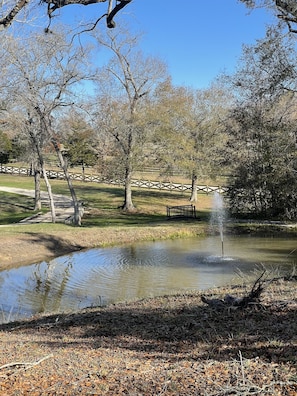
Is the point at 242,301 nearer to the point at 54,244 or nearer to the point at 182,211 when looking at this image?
the point at 54,244

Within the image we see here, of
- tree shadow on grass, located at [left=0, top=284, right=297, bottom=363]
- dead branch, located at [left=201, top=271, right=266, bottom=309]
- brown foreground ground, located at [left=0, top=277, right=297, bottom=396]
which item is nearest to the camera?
brown foreground ground, located at [left=0, top=277, right=297, bottom=396]

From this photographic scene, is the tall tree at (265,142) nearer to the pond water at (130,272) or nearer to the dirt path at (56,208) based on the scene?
the pond water at (130,272)

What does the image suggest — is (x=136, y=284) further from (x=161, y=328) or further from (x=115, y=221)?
(x=115, y=221)

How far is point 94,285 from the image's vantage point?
43.5 feet

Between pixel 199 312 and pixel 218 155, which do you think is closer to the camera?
pixel 199 312

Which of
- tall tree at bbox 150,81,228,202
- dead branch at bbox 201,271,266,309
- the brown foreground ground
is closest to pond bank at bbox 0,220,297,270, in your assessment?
tall tree at bbox 150,81,228,202

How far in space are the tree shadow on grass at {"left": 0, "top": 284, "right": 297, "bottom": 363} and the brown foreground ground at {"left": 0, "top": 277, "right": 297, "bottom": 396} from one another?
0.04 ft

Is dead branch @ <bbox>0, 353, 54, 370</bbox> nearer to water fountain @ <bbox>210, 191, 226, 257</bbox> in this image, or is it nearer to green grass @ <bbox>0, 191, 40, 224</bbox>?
water fountain @ <bbox>210, 191, 226, 257</bbox>

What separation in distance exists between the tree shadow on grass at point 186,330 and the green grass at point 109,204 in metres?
20.3

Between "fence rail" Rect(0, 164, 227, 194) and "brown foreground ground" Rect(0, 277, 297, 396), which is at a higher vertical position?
"fence rail" Rect(0, 164, 227, 194)

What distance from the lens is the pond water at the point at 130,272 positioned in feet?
38.3

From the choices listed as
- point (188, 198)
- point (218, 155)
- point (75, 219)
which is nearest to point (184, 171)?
point (218, 155)

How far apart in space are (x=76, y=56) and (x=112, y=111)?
10630 millimetres

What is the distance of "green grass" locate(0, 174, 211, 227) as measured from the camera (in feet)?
98.0
